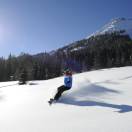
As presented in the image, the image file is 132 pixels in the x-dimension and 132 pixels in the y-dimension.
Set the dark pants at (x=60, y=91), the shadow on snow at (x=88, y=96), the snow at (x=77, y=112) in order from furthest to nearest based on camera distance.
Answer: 1. the dark pants at (x=60, y=91)
2. the shadow on snow at (x=88, y=96)
3. the snow at (x=77, y=112)

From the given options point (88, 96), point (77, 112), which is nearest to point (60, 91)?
point (88, 96)

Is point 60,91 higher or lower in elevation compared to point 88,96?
higher

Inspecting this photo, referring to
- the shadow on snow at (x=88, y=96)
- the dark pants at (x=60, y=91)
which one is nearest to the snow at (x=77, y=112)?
the shadow on snow at (x=88, y=96)

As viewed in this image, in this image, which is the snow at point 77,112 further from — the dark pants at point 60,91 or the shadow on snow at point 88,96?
the dark pants at point 60,91

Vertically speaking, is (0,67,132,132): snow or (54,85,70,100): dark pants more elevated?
(54,85,70,100): dark pants

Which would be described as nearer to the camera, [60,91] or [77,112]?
[77,112]

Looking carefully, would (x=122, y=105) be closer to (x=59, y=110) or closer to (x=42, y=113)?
(x=59, y=110)

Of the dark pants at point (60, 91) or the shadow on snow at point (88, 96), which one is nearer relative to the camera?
the shadow on snow at point (88, 96)

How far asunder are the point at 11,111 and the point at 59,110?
7.27 feet

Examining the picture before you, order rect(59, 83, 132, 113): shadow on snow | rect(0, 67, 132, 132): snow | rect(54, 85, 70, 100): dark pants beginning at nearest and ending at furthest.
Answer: rect(0, 67, 132, 132): snow
rect(59, 83, 132, 113): shadow on snow
rect(54, 85, 70, 100): dark pants

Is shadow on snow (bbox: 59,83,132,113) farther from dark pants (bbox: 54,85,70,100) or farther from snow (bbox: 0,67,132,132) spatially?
dark pants (bbox: 54,85,70,100)

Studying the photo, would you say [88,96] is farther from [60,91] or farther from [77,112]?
[77,112]

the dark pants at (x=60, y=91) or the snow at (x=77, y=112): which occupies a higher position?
the dark pants at (x=60, y=91)

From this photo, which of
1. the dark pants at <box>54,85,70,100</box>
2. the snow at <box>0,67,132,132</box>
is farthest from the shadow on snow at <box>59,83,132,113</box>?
the dark pants at <box>54,85,70,100</box>
